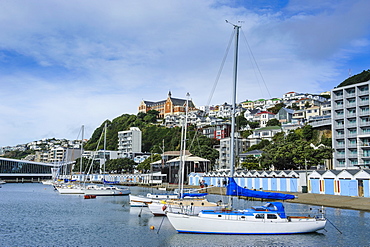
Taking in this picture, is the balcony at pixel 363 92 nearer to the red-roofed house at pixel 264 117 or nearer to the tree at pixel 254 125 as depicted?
the red-roofed house at pixel 264 117

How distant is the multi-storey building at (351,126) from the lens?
8025 cm

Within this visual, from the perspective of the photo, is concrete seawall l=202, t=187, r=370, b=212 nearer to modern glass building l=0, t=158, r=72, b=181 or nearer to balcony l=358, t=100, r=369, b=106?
balcony l=358, t=100, r=369, b=106

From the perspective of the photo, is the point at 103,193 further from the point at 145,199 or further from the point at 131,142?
the point at 131,142

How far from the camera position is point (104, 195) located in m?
78.1

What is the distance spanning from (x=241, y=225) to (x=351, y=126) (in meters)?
66.0

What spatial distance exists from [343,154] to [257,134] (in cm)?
5642

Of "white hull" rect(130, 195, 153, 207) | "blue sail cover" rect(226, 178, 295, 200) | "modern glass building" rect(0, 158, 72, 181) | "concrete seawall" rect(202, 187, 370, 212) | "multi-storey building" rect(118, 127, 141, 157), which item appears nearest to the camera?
"blue sail cover" rect(226, 178, 295, 200)

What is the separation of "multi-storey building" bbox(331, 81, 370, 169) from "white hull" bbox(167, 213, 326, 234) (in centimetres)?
5594

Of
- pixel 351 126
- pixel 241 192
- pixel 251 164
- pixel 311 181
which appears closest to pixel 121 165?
pixel 251 164

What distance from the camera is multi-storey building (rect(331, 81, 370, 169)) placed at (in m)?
80.2

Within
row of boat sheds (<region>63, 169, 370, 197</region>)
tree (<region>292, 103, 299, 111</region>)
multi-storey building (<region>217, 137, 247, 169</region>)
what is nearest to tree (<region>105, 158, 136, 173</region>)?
multi-storey building (<region>217, 137, 247, 169</region>)

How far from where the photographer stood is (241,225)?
2897 cm

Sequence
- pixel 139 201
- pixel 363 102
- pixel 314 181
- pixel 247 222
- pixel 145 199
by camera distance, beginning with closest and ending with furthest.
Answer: pixel 247 222 < pixel 145 199 < pixel 139 201 < pixel 314 181 < pixel 363 102

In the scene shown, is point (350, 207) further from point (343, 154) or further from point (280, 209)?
point (343, 154)
